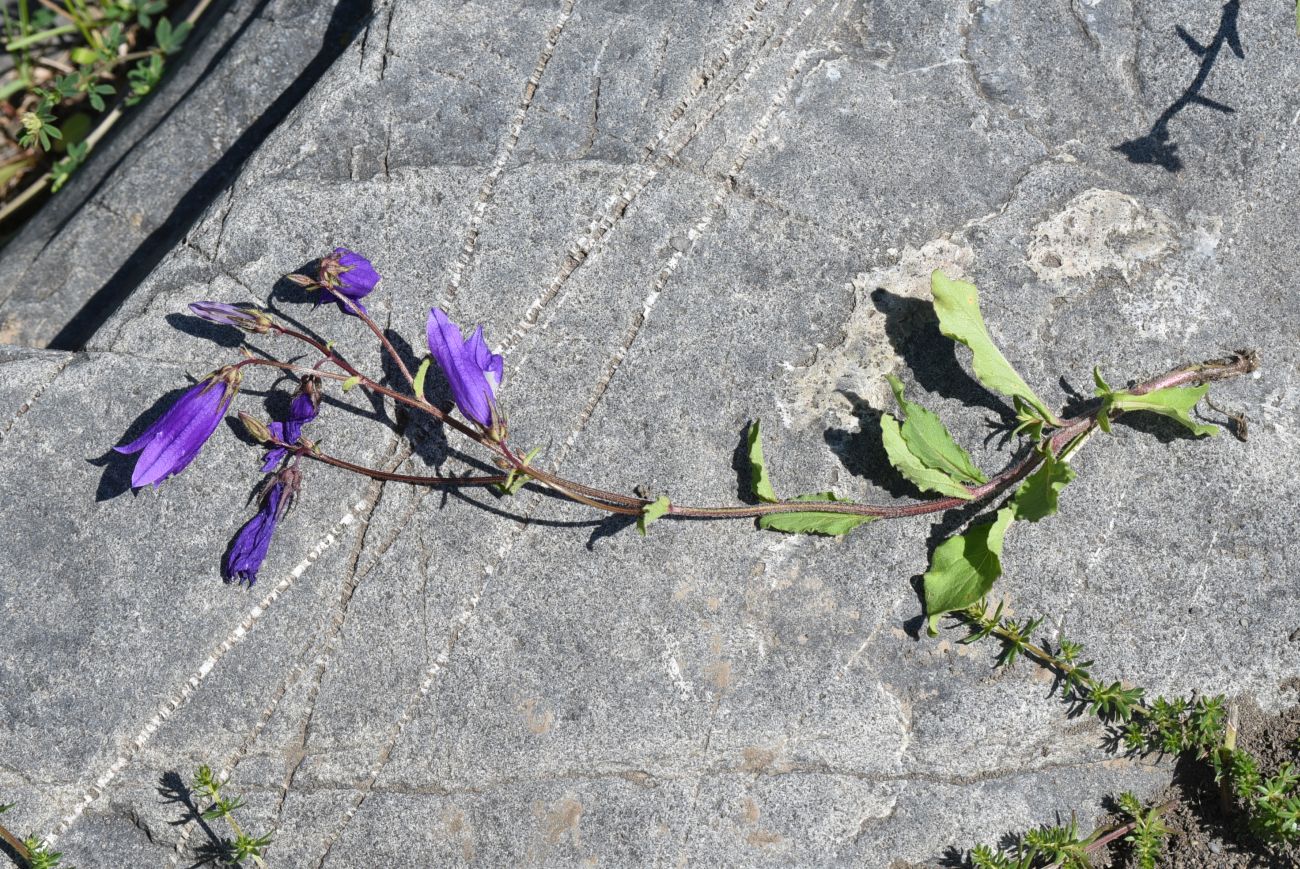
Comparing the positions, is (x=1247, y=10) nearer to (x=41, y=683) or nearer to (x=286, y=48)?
(x=286, y=48)

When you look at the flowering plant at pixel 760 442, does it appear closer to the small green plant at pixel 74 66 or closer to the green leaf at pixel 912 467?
the green leaf at pixel 912 467

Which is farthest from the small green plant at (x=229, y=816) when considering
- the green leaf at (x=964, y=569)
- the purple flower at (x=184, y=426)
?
the green leaf at (x=964, y=569)

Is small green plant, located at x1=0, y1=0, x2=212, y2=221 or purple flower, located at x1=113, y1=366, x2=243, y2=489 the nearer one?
purple flower, located at x1=113, y1=366, x2=243, y2=489

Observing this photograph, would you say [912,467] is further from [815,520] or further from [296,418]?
[296,418]

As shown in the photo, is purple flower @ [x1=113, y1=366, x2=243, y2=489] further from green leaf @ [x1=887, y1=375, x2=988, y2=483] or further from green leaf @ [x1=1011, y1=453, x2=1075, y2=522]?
green leaf @ [x1=1011, y1=453, x2=1075, y2=522]

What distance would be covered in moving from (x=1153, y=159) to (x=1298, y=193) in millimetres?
335

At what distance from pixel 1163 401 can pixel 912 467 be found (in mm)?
541

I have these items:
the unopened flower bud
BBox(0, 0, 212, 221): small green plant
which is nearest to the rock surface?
the unopened flower bud

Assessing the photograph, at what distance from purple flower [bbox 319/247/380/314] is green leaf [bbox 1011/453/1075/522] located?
145 cm

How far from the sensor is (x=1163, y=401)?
2.26 m

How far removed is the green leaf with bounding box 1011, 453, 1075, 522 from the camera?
218cm

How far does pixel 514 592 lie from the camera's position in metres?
2.32

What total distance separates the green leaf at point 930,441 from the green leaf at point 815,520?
169 mm

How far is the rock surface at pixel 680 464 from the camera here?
2.27m
